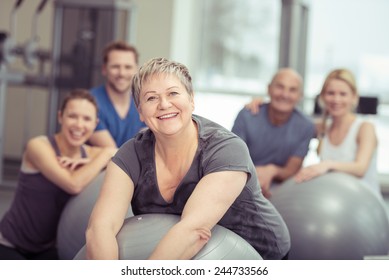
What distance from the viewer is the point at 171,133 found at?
119 cm

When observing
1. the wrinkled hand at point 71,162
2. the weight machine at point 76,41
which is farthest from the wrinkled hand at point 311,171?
the weight machine at point 76,41

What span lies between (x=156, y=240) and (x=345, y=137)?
3.56 ft

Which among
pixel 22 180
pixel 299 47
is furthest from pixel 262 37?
pixel 22 180

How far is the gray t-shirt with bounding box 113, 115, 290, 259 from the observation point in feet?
3.97

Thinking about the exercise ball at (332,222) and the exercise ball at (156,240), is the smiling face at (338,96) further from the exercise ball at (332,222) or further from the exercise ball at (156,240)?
the exercise ball at (156,240)

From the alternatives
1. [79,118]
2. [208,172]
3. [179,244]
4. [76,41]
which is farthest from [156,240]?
[76,41]

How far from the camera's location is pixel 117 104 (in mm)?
1943

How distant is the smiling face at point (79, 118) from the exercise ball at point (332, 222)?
0.56 meters

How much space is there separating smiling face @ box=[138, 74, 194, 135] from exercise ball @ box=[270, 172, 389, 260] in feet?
2.26

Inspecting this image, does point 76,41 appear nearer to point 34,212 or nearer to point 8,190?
point 8,190

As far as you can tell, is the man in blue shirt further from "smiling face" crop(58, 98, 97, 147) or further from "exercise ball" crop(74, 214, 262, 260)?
"exercise ball" crop(74, 214, 262, 260)
